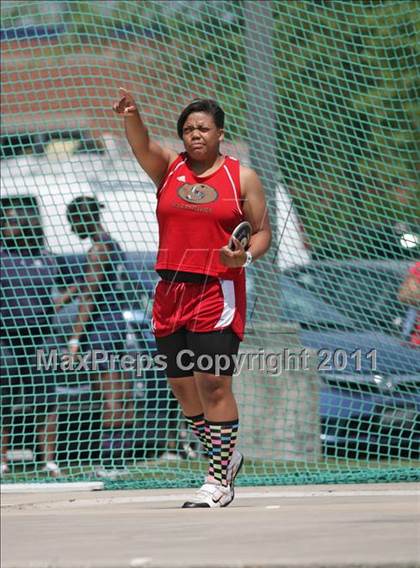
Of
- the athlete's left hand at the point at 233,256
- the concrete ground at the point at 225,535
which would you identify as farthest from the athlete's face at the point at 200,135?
the concrete ground at the point at 225,535

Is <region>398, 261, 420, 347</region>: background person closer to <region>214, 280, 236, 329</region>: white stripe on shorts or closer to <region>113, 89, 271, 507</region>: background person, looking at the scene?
<region>113, 89, 271, 507</region>: background person

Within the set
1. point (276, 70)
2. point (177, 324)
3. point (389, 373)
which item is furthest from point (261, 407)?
point (177, 324)

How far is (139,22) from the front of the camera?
816 cm

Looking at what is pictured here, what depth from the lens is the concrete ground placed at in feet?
11.2

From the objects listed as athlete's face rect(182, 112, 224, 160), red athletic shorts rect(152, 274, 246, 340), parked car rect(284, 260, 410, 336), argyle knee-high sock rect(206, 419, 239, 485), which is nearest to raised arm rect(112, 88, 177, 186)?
athlete's face rect(182, 112, 224, 160)

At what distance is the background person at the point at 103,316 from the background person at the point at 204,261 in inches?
94.8

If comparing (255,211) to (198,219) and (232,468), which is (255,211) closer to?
(198,219)

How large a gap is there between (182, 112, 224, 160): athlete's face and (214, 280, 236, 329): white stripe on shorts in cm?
54

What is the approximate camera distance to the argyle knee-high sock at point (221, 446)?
5430mm

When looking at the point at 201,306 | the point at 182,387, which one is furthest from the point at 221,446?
the point at 201,306

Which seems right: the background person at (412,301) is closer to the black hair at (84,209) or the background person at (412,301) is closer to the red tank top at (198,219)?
the black hair at (84,209)

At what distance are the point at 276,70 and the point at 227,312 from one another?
2.95 metres

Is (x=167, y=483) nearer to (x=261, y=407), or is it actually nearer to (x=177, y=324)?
(x=261, y=407)

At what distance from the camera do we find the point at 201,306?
213 inches
